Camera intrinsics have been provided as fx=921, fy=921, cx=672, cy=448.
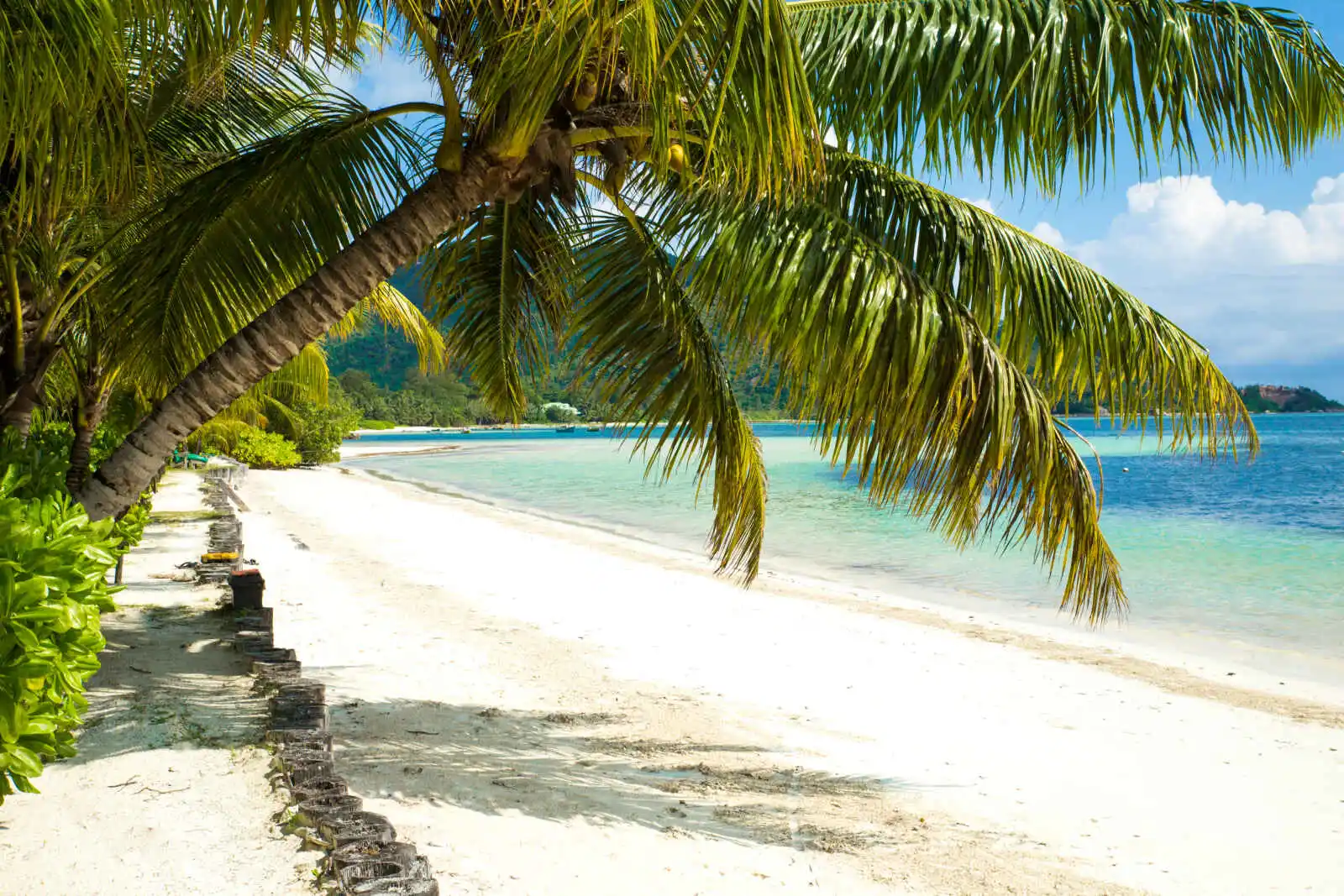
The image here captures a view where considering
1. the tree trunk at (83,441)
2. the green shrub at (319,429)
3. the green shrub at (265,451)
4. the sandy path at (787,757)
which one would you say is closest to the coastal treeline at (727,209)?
the sandy path at (787,757)

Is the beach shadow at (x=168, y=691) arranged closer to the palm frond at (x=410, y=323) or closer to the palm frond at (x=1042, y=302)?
the palm frond at (x=1042, y=302)

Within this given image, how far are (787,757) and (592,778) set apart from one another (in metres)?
1.18

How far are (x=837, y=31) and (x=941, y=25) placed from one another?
454 millimetres

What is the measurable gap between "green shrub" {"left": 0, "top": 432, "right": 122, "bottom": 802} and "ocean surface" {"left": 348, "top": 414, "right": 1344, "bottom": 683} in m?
2.33

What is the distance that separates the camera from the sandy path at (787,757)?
12.2 feet

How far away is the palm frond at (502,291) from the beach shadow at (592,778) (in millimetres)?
2393

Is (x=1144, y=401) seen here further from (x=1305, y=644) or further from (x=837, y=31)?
(x=1305, y=644)

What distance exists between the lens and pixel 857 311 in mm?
3723

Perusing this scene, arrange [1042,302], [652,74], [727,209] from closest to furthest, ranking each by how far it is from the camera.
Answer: [652,74] → [727,209] → [1042,302]

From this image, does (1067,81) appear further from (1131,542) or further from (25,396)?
(1131,542)

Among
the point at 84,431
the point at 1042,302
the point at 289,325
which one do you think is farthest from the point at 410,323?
the point at 1042,302

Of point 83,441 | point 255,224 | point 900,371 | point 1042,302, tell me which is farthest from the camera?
point 83,441

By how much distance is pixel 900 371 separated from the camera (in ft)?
12.3

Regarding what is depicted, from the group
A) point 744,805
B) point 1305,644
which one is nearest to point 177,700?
point 744,805
